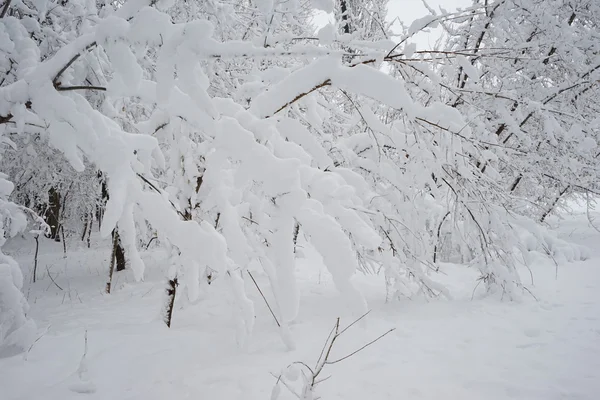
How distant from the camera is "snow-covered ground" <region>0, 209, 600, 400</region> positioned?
2.12 metres

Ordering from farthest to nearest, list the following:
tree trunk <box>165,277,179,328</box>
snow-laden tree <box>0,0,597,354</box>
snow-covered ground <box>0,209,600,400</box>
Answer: tree trunk <box>165,277,179,328</box> < snow-covered ground <box>0,209,600,400</box> < snow-laden tree <box>0,0,597,354</box>

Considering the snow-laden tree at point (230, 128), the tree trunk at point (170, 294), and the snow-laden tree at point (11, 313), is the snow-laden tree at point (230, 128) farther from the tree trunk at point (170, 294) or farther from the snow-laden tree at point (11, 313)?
the snow-laden tree at point (11, 313)

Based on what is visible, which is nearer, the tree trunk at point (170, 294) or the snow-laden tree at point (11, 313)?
the snow-laden tree at point (11, 313)

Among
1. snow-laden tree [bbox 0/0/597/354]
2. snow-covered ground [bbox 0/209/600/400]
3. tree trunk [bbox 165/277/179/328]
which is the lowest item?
snow-covered ground [bbox 0/209/600/400]

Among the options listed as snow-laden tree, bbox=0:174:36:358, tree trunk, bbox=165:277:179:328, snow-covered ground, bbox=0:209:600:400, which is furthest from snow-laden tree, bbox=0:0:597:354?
snow-laden tree, bbox=0:174:36:358

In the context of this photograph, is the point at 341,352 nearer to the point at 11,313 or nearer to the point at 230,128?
the point at 230,128

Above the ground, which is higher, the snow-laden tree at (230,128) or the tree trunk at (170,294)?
the snow-laden tree at (230,128)

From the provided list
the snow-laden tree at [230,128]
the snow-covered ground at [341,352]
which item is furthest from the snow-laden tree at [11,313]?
the snow-laden tree at [230,128]

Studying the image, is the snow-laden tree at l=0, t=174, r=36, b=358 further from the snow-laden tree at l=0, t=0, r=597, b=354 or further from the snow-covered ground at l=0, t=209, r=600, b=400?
the snow-laden tree at l=0, t=0, r=597, b=354

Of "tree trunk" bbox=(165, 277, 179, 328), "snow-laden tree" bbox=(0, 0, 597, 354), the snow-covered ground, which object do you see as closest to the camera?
"snow-laden tree" bbox=(0, 0, 597, 354)

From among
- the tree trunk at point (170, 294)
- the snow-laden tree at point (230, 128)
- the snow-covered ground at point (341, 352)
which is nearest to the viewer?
the snow-laden tree at point (230, 128)

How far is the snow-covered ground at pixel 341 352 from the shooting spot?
6.95 feet

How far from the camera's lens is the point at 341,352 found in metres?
2.80

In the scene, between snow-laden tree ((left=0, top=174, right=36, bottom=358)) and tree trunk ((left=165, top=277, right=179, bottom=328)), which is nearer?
snow-laden tree ((left=0, top=174, right=36, bottom=358))
